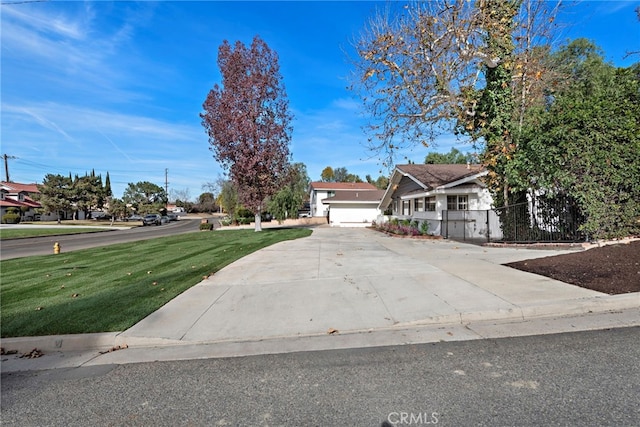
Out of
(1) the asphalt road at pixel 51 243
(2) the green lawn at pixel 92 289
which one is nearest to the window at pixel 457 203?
(2) the green lawn at pixel 92 289

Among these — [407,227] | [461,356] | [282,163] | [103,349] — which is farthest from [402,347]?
[282,163]

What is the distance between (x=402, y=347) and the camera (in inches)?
169

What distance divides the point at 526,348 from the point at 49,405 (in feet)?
17.1

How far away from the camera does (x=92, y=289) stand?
293 inches

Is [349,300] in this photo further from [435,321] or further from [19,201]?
[19,201]

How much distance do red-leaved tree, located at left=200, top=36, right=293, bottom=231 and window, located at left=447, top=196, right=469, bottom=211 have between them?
37.2 ft

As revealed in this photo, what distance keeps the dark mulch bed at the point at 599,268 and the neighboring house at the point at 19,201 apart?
68.0 metres

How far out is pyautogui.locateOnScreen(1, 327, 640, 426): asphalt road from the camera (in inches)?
112

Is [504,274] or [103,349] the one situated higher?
[504,274]

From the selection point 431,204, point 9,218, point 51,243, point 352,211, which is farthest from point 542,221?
point 9,218

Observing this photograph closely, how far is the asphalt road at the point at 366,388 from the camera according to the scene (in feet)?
9.32

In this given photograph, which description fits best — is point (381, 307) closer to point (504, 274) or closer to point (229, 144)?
point (504, 274)

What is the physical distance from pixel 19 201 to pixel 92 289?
70.1m

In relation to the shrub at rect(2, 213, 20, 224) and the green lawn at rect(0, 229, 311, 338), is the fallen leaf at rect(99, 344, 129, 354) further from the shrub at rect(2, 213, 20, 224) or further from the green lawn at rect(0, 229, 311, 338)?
the shrub at rect(2, 213, 20, 224)
